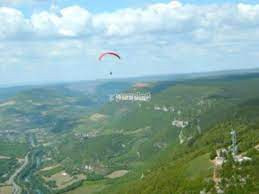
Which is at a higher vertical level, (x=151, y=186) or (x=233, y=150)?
(x=233, y=150)

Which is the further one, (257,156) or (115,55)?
(257,156)

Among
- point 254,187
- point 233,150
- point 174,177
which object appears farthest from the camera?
point 174,177

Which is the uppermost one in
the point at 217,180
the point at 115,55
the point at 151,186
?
the point at 115,55

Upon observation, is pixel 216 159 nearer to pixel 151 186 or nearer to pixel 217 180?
pixel 217 180

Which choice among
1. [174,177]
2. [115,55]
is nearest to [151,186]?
[174,177]

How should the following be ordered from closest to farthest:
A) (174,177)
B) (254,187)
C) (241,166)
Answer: (254,187) < (241,166) < (174,177)

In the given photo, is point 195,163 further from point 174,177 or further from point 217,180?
point 217,180

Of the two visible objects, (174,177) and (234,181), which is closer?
(234,181)

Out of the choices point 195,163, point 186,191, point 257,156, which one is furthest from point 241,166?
point 195,163

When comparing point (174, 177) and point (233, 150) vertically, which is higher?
point (233, 150)
